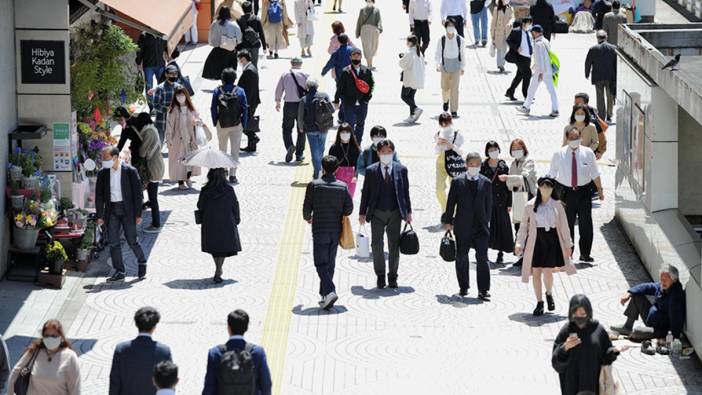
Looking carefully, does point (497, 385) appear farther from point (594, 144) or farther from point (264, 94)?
point (264, 94)

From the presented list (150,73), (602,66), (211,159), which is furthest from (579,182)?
(150,73)

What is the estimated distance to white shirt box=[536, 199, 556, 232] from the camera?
1647 cm

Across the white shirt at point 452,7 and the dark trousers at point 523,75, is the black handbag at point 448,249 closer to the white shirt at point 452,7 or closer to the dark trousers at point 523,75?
the dark trousers at point 523,75

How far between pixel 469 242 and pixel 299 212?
4291 mm

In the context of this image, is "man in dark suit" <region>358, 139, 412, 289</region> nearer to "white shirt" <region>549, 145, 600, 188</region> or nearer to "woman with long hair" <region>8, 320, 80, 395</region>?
"white shirt" <region>549, 145, 600, 188</region>

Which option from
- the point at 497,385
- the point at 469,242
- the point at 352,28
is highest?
the point at 352,28

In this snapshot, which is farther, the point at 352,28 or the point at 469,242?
the point at 352,28

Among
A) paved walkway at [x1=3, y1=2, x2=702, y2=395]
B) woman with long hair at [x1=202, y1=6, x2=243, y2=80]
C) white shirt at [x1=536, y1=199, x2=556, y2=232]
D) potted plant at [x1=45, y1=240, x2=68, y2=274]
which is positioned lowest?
paved walkway at [x1=3, y1=2, x2=702, y2=395]

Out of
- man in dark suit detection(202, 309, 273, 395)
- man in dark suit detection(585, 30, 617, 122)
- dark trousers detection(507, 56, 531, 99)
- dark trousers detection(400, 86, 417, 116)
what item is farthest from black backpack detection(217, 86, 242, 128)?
man in dark suit detection(202, 309, 273, 395)

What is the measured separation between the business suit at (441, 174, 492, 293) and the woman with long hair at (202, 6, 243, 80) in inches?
425

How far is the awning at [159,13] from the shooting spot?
19.8m

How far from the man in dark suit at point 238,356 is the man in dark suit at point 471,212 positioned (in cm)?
561

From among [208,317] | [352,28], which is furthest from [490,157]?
[352,28]

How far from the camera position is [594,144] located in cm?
2027
